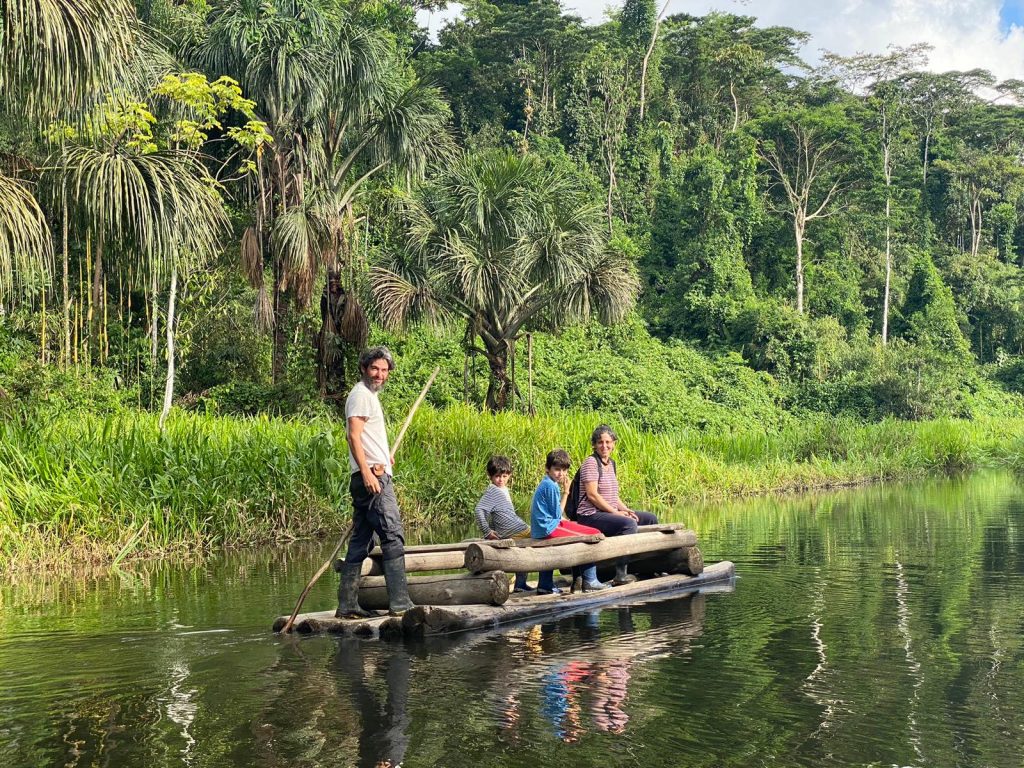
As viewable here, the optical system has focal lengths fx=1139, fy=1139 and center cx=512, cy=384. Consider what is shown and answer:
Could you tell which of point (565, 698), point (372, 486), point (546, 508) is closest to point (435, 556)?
point (546, 508)

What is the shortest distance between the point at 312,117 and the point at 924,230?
40.2m

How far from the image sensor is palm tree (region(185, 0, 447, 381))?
69.5 feet

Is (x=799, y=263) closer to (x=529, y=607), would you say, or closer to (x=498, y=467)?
(x=498, y=467)

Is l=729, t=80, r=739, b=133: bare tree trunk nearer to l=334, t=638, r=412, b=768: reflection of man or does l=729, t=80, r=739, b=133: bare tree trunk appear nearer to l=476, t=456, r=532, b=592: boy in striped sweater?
l=476, t=456, r=532, b=592: boy in striped sweater

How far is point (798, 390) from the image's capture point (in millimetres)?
41344

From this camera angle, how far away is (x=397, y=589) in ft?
27.7

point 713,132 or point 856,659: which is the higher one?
point 713,132

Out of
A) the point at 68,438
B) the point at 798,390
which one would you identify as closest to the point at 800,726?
the point at 68,438

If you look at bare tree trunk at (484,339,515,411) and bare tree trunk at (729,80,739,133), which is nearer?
bare tree trunk at (484,339,515,411)

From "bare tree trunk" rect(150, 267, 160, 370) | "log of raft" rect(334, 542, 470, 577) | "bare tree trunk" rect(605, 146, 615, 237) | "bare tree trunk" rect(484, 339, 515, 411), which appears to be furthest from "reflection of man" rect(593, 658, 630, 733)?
"bare tree trunk" rect(605, 146, 615, 237)

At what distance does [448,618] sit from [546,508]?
1.72 m

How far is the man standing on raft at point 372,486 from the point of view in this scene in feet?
26.8

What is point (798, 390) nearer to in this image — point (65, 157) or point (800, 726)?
point (65, 157)

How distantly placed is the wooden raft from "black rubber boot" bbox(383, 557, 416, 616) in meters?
0.10
